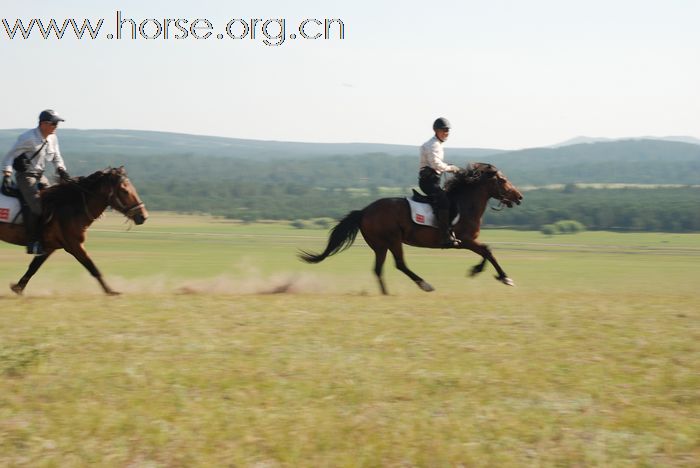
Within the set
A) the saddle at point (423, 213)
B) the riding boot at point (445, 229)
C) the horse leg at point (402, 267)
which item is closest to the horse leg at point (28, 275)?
the horse leg at point (402, 267)

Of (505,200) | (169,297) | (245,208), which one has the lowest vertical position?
(245,208)

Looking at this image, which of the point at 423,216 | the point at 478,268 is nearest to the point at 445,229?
the point at 423,216

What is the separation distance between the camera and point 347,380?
8008 mm

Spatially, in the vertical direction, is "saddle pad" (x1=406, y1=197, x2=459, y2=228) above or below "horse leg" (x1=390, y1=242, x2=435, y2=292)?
above

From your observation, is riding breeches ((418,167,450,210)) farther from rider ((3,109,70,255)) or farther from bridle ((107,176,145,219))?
rider ((3,109,70,255))

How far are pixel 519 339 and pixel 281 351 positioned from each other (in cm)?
254

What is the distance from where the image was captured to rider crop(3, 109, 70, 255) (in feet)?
41.6

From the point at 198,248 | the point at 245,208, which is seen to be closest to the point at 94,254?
the point at 198,248

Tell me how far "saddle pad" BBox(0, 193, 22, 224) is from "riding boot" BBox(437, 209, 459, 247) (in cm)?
635

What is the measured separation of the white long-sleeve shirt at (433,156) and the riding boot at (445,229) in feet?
2.26

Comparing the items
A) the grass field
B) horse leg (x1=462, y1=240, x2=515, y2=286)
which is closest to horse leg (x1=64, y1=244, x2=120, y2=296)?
the grass field

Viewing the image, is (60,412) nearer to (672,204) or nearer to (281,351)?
(281,351)

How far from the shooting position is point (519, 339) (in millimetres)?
9656

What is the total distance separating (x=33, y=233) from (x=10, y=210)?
0.44 m
